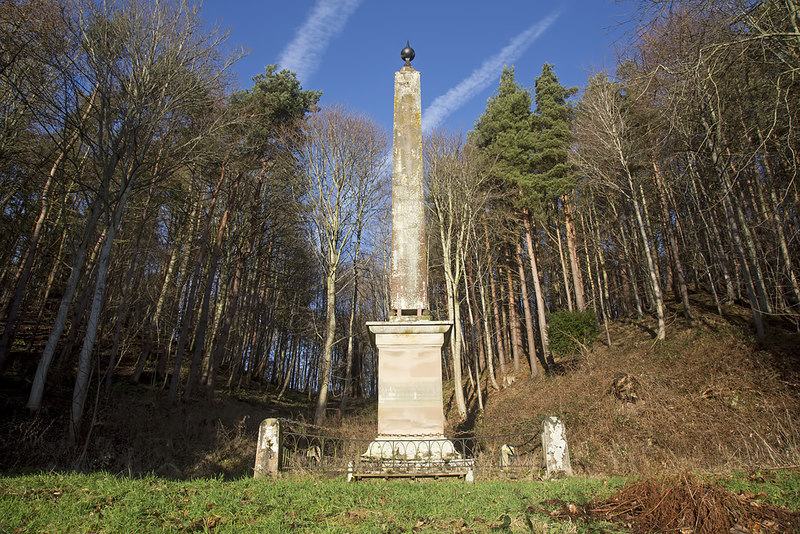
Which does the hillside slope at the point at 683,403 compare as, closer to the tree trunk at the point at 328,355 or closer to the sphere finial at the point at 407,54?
the tree trunk at the point at 328,355

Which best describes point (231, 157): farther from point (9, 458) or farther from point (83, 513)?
point (83, 513)

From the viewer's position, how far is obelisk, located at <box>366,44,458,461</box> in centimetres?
657

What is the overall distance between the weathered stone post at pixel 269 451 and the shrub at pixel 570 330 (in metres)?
12.8

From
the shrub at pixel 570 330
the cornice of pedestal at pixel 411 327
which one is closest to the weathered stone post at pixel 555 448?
the cornice of pedestal at pixel 411 327

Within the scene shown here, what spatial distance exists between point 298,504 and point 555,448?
3.97 m

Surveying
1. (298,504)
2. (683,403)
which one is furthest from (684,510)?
(683,403)

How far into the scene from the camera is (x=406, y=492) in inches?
198

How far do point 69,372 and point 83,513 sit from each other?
1204cm

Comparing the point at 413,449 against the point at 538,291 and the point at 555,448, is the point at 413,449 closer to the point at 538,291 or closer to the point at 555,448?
the point at 555,448

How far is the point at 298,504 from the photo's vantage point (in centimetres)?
447

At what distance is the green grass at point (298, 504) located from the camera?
3.64m

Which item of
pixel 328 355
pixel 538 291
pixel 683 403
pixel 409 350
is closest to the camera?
pixel 409 350

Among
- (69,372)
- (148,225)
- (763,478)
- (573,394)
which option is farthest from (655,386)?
(148,225)

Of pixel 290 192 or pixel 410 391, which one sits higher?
pixel 290 192
